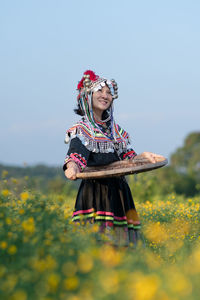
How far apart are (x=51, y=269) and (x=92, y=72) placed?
3032 mm

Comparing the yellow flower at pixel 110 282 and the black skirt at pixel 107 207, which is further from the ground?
the black skirt at pixel 107 207

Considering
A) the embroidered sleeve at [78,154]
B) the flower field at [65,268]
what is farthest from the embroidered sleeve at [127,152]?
the flower field at [65,268]

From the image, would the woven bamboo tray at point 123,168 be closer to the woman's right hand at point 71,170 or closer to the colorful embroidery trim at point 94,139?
the woman's right hand at point 71,170

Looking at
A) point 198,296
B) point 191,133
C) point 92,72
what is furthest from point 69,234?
point 191,133

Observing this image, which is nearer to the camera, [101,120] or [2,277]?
[2,277]

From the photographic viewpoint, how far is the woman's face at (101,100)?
17.1 feet

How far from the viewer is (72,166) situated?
180 inches

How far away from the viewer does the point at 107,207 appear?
4812mm

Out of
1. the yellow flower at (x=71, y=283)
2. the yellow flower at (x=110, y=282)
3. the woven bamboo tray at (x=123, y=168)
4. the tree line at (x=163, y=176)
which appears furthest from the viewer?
the tree line at (x=163, y=176)

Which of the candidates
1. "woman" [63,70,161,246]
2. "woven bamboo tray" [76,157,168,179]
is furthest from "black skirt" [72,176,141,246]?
"woven bamboo tray" [76,157,168,179]

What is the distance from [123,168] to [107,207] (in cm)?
56

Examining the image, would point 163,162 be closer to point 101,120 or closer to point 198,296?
point 101,120

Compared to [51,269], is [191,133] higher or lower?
higher

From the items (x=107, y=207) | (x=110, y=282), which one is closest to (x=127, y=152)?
(x=107, y=207)
